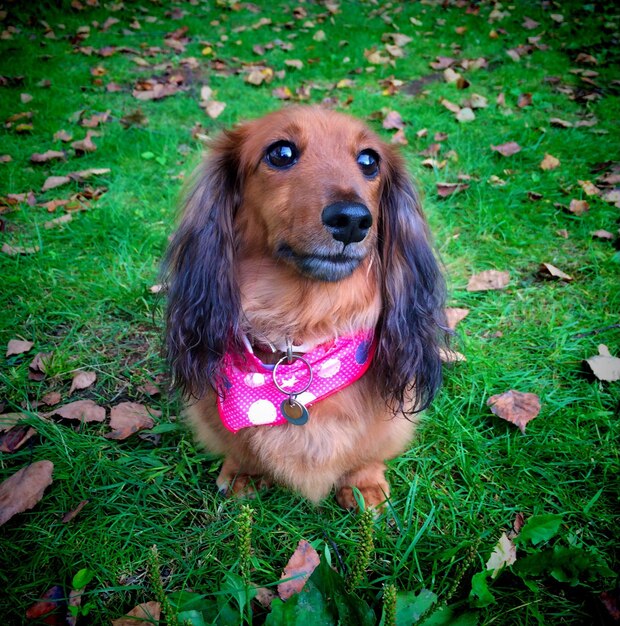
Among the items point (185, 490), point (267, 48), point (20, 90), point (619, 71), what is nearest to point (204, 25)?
point (267, 48)

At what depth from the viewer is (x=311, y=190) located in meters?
1.53

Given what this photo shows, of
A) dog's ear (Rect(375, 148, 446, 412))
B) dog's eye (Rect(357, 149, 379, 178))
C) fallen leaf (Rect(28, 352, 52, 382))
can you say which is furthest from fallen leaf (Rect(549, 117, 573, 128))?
fallen leaf (Rect(28, 352, 52, 382))

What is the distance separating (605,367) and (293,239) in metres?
1.76

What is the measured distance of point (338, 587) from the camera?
1.24 meters

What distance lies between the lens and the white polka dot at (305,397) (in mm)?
1671

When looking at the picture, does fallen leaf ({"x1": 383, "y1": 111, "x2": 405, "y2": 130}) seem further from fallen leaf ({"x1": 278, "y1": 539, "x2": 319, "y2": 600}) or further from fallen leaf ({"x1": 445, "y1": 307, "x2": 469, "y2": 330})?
fallen leaf ({"x1": 278, "y1": 539, "x2": 319, "y2": 600})

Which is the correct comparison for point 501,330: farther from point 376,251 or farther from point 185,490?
point 185,490

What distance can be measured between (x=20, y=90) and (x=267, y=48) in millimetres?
3176

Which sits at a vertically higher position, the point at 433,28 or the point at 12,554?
the point at 433,28

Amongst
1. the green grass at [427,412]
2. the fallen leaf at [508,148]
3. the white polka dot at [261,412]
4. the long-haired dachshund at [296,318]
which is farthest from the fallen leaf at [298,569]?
the fallen leaf at [508,148]

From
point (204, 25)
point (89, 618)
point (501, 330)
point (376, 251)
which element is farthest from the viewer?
point (204, 25)

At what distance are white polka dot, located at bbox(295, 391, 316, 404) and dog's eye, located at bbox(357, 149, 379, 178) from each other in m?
0.90

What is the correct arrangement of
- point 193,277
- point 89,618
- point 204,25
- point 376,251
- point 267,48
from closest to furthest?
point 89,618 → point 193,277 → point 376,251 → point 267,48 → point 204,25

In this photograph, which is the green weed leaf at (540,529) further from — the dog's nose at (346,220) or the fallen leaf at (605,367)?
the dog's nose at (346,220)
